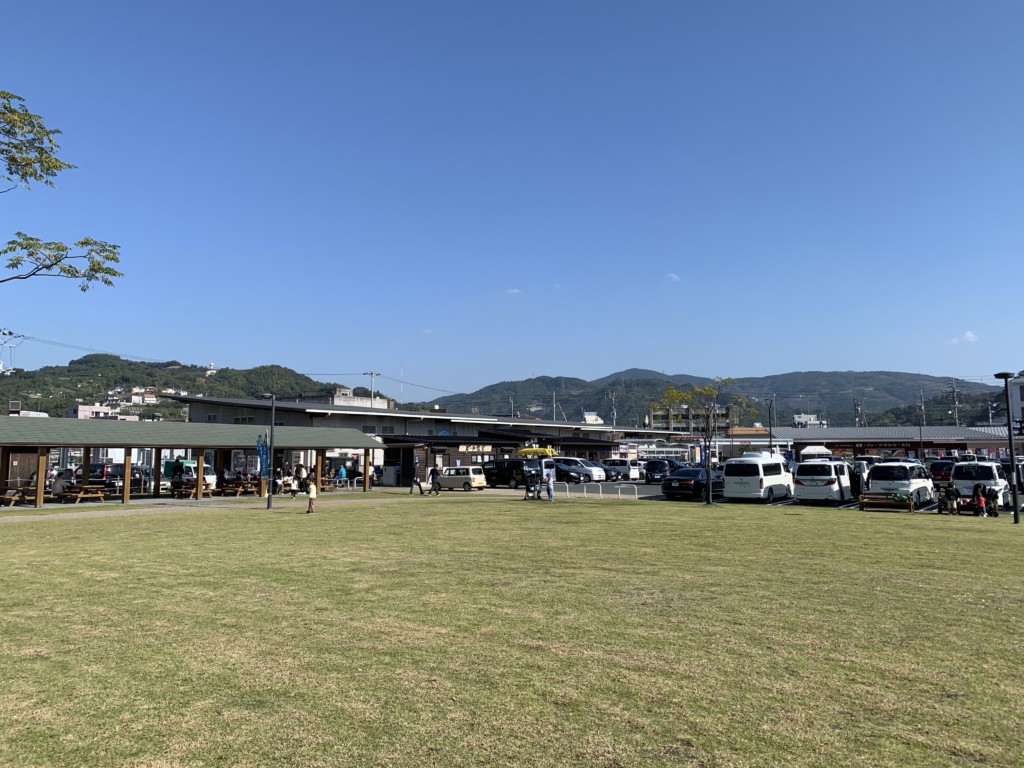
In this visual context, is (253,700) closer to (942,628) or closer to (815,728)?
(815,728)

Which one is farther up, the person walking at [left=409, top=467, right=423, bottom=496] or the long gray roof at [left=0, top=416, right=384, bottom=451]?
the long gray roof at [left=0, top=416, right=384, bottom=451]

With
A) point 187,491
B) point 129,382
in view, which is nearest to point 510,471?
point 187,491

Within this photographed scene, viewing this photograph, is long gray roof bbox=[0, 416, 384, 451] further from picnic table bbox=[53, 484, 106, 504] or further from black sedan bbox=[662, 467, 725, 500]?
black sedan bbox=[662, 467, 725, 500]

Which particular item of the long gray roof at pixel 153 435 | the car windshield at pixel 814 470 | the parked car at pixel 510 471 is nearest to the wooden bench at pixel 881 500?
the car windshield at pixel 814 470

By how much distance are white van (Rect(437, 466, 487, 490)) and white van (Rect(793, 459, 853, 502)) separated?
1955 cm

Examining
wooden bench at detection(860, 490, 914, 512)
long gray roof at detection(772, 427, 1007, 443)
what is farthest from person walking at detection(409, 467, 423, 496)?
long gray roof at detection(772, 427, 1007, 443)

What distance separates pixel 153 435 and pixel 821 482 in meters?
30.4

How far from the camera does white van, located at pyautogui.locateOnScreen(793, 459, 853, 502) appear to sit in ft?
90.5

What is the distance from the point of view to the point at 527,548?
14.6m

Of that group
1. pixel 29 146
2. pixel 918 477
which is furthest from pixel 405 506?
pixel 918 477

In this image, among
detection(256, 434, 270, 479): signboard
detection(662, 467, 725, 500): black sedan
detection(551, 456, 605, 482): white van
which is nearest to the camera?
detection(662, 467, 725, 500): black sedan

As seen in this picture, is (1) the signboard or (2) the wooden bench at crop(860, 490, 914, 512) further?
(1) the signboard

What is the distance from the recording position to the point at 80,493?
103 feet

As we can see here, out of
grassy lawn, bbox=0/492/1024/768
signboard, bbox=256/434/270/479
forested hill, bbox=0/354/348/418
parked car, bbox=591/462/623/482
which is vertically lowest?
parked car, bbox=591/462/623/482
